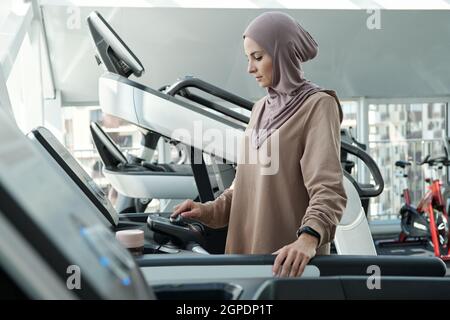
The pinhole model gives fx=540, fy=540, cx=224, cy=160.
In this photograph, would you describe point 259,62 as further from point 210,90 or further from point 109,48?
point 109,48

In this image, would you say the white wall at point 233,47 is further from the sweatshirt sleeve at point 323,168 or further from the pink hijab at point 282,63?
the sweatshirt sleeve at point 323,168

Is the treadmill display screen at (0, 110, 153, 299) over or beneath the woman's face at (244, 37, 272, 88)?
beneath

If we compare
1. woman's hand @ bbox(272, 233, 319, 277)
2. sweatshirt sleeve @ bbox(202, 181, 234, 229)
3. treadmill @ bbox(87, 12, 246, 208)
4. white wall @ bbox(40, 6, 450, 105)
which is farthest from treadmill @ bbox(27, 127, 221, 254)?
white wall @ bbox(40, 6, 450, 105)

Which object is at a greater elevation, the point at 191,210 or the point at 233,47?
the point at 233,47

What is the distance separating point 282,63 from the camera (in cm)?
128

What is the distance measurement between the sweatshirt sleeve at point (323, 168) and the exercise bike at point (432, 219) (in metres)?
3.71

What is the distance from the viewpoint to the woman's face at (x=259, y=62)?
128cm

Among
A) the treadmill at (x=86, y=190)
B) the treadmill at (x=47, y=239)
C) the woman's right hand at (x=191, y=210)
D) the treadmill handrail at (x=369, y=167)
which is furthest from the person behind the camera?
the treadmill handrail at (x=369, y=167)

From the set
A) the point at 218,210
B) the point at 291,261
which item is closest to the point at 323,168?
the point at 291,261

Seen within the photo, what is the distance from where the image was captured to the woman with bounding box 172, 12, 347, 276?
1.11 metres

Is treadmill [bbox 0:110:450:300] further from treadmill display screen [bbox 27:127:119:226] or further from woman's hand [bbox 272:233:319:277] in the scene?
treadmill display screen [bbox 27:127:119:226]

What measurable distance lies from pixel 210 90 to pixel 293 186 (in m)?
1.39

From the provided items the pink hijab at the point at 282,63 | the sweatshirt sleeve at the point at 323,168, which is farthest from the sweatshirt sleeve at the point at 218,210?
the sweatshirt sleeve at the point at 323,168

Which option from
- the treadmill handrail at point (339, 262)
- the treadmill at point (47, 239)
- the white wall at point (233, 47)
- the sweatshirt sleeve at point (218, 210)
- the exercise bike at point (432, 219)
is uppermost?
the white wall at point (233, 47)
